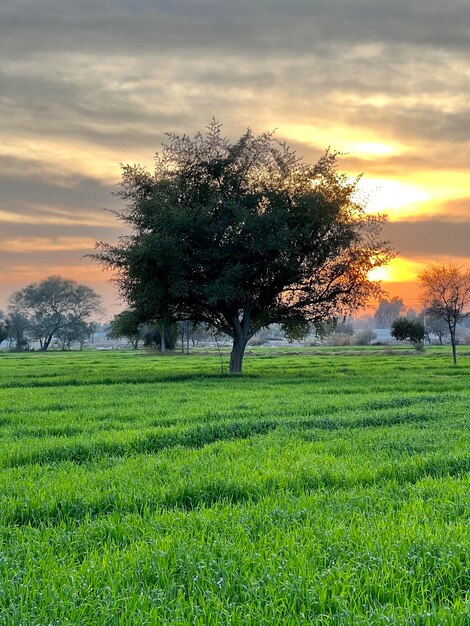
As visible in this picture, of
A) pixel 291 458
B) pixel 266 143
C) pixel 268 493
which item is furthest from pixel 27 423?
pixel 266 143

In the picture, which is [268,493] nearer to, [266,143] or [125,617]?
[125,617]

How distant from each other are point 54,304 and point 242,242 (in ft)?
377

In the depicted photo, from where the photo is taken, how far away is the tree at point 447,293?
50812mm

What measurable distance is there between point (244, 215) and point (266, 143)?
6830 millimetres

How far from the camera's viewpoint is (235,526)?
5535mm

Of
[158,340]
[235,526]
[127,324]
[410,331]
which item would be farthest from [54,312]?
[235,526]

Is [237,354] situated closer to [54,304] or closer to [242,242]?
[242,242]

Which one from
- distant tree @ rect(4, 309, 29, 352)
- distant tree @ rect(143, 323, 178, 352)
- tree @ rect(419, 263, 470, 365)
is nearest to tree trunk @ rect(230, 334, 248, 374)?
tree @ rect(419, 263, 470, 365)

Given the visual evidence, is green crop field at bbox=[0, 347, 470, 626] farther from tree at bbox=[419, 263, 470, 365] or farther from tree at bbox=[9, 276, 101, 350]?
tree at bbox=[9, 276, 101, 350]

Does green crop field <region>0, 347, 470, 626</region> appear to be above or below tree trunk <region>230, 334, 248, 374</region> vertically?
below

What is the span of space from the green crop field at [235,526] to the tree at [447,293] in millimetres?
41456

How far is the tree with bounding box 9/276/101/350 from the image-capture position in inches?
5330

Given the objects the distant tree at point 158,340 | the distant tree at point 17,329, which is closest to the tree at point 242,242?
the distant tree at point 158,340

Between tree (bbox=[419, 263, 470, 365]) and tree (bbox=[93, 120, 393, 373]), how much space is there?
1708 centimetres
